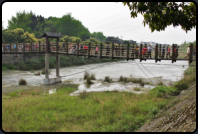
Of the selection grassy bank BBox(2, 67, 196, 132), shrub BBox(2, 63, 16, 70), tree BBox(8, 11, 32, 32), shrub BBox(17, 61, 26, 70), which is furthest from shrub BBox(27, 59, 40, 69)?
grassy bank BBox(2, 67, 196, 132)

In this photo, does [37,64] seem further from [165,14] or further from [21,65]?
[165,14]

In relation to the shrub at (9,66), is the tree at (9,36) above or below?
above

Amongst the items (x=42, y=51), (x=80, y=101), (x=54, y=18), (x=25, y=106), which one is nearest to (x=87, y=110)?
(x=80, y=101)

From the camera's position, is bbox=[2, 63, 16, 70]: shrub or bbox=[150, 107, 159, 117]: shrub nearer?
bbox=[150, 107, 159, 117]: shrub

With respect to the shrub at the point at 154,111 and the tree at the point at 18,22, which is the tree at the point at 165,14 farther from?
the tree at the point at 18,22

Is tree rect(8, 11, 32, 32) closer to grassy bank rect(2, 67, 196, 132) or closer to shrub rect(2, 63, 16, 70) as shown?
shrub rect(2, 63, 16, 70)

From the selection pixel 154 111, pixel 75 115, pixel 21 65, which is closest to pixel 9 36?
pixel 21 65

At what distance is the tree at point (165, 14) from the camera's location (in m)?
6.39

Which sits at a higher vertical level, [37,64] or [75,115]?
[37,64]

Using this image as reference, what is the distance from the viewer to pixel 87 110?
11125mm

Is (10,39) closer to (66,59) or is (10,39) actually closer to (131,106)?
(66,59)

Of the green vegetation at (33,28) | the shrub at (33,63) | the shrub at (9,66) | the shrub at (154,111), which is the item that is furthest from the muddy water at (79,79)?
the green vegetation at (33,28)

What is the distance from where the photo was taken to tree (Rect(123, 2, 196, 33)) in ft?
21.0

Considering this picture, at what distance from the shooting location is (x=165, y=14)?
6.72m
